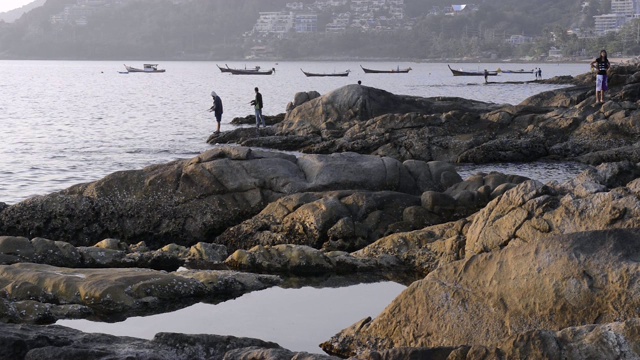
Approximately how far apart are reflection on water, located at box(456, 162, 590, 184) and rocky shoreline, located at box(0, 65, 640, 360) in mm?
2035

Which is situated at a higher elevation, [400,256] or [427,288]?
[427,288]

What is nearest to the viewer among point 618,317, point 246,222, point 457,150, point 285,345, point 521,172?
point 618,317

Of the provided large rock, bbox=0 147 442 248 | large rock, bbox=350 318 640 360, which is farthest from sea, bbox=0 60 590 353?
large rock, bbox=0 147 442 248

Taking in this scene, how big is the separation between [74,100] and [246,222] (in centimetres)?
6763

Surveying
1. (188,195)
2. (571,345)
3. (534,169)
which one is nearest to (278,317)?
(571,345)

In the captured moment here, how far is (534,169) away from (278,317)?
17095 millimetres

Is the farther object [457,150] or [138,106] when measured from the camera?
[138,106]

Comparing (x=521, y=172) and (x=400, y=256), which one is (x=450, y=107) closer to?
(x=521, y=172)

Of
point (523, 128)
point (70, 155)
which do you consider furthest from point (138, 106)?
point (523, 128)

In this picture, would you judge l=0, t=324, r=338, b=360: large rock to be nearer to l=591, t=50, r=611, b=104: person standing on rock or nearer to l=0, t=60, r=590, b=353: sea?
l=0, t=60, r=590, b=353: sea

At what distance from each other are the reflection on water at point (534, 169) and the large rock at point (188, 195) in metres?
7.74

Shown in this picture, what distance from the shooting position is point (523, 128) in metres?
30.7

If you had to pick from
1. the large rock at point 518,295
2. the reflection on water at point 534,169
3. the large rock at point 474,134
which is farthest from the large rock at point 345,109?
the large rock at point 518,295

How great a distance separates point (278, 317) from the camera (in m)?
11.2
